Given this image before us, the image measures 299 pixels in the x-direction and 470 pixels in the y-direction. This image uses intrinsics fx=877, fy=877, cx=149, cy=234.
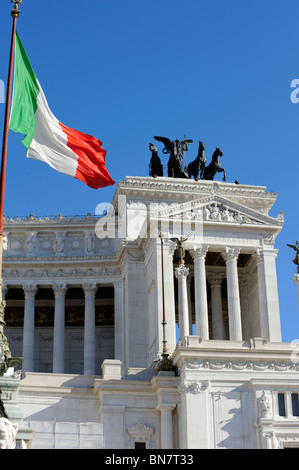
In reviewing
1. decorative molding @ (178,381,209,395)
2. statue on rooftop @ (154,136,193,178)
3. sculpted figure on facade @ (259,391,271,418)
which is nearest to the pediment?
statue on rooftop @ (154,136,193,178)

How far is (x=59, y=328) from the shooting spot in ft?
231

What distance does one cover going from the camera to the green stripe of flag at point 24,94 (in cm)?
3294

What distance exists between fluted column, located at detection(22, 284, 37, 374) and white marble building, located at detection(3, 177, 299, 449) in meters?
0.08

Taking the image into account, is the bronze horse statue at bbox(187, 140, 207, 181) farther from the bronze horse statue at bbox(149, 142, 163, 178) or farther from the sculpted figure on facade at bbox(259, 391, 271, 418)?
the sculpted figure on facade at bbox(259, 391, 271, 418)

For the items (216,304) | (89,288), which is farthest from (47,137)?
(89,288)

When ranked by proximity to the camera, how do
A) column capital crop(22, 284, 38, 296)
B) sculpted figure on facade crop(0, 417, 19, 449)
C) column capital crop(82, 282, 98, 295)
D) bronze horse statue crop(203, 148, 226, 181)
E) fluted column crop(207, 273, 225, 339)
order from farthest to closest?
bronze horse statue crop(203, 148, 226, 181) → column capital crop(82, 282, 98, 295) → column capital crop(22, 284, 38, 296) → fluted column crop(207, 273, 225, 339) → sculpted figure on facade crop(0, 417, 19, 449)

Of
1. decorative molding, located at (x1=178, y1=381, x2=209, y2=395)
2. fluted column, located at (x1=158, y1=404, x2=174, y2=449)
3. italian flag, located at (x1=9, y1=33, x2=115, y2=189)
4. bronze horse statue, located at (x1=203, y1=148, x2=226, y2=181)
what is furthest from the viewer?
bronze horse statue, located at (x1=203, y1=148, x2=226, y2=181)

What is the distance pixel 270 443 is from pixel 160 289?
51.2ft

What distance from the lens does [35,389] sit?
1980 inches

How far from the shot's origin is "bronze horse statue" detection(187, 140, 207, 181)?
242 feet

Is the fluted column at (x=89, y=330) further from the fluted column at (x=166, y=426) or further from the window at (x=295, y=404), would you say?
the window at (x=295, y=404)

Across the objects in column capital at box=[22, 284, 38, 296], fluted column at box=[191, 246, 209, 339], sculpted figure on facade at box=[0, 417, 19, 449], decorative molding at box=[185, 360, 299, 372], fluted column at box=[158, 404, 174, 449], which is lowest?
sculpted figure on facade at box=[0, 417, 19, 449]

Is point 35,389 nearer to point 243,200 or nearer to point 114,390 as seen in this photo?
point 114,390
